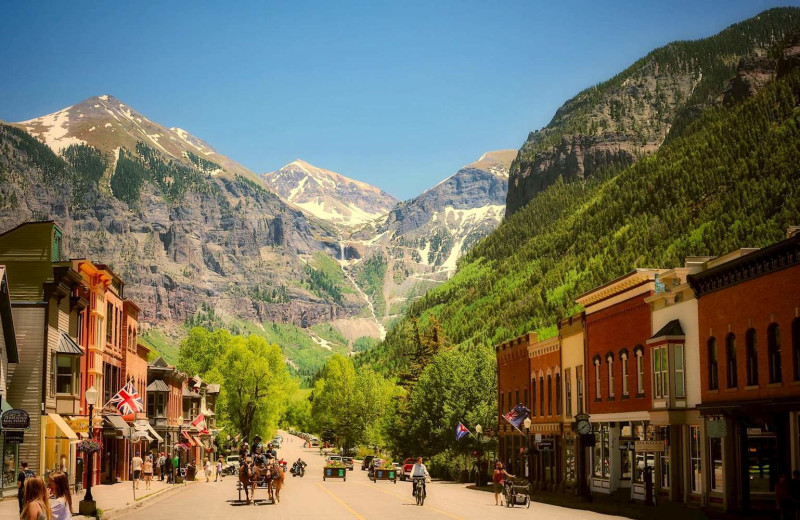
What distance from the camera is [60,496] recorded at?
16.7 meters

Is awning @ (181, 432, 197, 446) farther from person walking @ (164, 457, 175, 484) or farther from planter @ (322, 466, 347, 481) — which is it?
planter @ (322, 466, 347, 481)

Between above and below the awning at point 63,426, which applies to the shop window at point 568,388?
above

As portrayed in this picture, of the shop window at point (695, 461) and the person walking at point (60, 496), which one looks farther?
the shop window at point (695, 461)

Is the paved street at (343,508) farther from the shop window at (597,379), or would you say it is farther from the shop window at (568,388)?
the shop window at (597,379)

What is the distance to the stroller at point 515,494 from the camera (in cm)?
4569

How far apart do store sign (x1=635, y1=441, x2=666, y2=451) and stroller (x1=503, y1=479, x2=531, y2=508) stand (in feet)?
17.4

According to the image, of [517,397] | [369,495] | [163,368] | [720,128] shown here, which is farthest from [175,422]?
[720,128]

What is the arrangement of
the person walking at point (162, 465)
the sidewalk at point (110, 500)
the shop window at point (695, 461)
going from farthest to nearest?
the person walking at point (162, 465), the shop window at point (695, 461), the sidewalk at point (110, 500)

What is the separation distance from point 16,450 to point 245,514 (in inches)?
582

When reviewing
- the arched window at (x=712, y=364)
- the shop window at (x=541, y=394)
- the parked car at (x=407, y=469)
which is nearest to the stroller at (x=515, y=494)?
the arched window at (x=712, y=364)

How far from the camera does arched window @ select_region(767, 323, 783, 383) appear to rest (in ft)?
115

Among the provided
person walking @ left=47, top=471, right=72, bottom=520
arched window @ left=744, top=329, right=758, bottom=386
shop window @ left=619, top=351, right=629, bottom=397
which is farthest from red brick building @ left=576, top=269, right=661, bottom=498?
person walking @ left=47, top=471, right=72, bottom=520

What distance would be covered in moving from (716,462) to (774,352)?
6.13 metres

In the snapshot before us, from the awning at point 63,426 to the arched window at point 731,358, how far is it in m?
31.5
